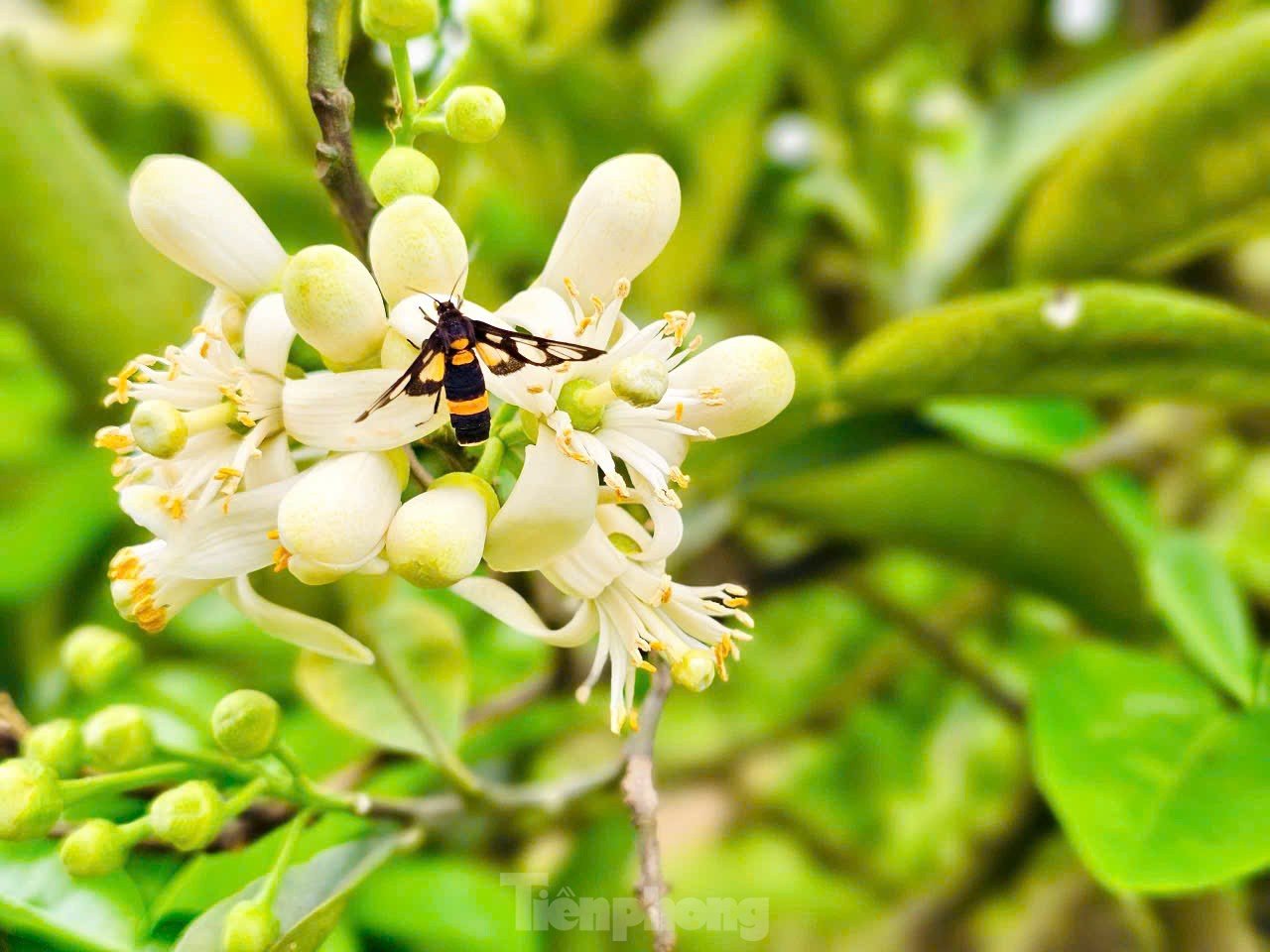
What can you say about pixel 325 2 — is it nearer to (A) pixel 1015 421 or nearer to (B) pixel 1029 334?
(B) pixel 1029 334

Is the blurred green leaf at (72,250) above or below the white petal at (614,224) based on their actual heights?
above

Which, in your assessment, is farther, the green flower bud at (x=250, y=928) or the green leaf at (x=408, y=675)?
the green leaf at (x=408, y=675)

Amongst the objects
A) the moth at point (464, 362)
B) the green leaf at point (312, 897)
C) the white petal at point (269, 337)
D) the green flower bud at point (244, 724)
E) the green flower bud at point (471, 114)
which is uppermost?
the green flower bud at point (471, 114)

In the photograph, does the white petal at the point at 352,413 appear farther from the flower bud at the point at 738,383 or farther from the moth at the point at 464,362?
the flower bud at the point at 738,383

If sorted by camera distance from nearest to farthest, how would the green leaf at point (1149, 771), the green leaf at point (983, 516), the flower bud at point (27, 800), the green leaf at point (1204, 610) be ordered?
the flower bud at point (27, 800)
the green leaf at point (1149, 771)
the green leaf at point (1204, 610)
the green leaf at point (983, 516)

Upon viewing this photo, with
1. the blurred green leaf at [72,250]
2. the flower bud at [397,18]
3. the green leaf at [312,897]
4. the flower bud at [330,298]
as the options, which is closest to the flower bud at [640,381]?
the flower bud at [330,298]

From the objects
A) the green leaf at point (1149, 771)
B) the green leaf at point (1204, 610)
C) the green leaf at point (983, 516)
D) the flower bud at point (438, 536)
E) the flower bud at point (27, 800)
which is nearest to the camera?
the flower bud at point (438, 536)

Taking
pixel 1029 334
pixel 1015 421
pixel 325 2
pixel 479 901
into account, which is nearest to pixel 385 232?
pixel 325 2
